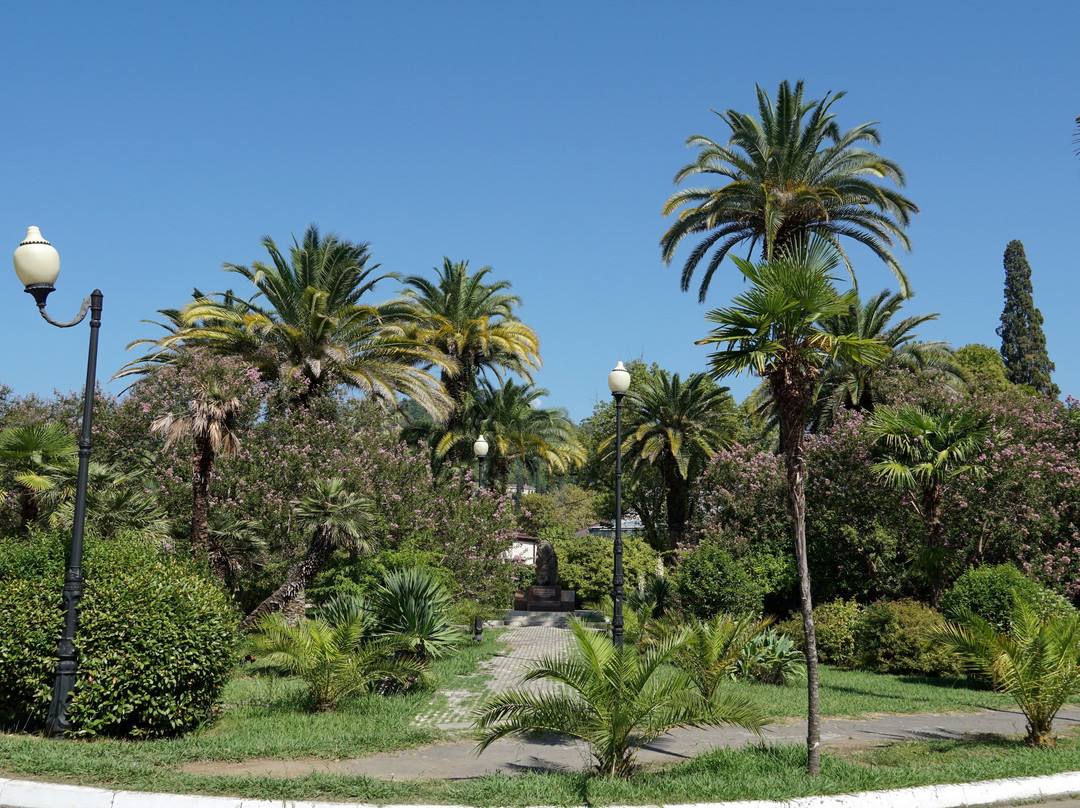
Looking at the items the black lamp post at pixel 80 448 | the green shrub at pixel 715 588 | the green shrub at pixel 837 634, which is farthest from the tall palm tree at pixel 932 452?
the black lamp post at pixel 80 448

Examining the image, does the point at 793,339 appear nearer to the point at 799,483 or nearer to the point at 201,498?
the point at 799,483

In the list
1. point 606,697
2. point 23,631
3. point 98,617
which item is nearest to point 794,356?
point 606,697

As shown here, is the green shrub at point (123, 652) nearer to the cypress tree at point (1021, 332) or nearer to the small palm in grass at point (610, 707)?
the small palm in grass at point (610, 707)

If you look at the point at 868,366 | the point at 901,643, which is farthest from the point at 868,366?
the point at 901,643

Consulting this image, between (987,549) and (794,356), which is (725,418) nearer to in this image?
(987,549)

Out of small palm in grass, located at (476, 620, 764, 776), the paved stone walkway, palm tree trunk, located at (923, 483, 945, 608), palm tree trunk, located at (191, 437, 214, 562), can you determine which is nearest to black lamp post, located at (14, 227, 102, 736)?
the paved stone walkway

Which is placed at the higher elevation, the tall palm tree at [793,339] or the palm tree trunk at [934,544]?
the tall palm tree at [793,339]

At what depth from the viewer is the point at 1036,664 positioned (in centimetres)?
888

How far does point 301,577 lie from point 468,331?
1344cm

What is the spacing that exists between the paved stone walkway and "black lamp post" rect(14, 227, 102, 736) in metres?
3.86

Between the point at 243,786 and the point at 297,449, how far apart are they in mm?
15134

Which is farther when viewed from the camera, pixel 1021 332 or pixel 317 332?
pixel 1021 332

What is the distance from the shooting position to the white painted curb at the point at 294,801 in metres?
6.52

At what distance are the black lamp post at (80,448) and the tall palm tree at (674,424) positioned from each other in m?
23.4
